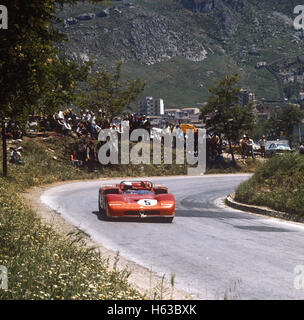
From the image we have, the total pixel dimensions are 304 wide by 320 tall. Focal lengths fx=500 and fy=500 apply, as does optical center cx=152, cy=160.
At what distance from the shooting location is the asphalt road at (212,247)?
7086mm

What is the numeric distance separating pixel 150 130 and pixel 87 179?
7130 millimetres

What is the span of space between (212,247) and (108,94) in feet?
96.6

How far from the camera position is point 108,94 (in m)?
38.3

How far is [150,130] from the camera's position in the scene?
3478 centimetres

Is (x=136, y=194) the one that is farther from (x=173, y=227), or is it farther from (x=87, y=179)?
(x=87, y=179)

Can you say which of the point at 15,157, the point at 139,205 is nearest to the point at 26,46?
the point at 139,205

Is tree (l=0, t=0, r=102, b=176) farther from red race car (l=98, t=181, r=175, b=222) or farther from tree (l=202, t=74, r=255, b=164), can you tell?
tree (l=202, t=74, r=255, b=164)

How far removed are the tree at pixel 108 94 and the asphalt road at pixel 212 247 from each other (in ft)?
68.5

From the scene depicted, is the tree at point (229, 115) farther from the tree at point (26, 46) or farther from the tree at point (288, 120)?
the tree at point (288, 120)

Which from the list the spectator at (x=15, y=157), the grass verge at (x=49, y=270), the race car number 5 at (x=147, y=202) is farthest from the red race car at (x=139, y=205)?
the spectator at (x=15, y=157)

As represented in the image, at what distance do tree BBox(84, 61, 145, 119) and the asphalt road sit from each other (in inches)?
821

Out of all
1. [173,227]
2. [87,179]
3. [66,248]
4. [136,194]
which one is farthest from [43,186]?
[66,248]

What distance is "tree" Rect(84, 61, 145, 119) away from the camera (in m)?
38.0

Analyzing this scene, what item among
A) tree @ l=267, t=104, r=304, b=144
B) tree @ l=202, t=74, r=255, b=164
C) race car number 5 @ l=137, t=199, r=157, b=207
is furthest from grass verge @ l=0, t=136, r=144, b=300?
tree @ l=267, t=104, r=304, b=144
